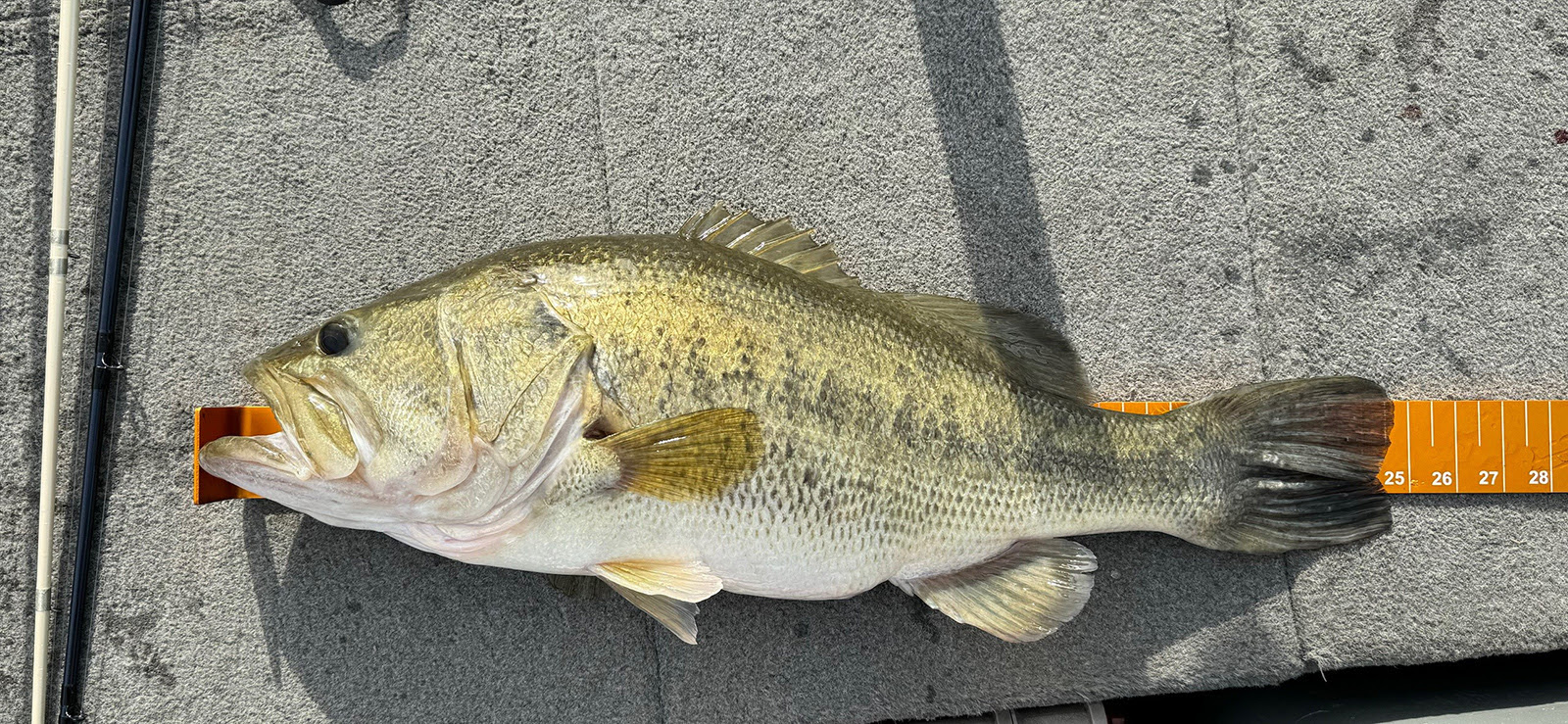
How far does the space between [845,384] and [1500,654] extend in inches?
68.7

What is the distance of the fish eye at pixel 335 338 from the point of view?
154 cm

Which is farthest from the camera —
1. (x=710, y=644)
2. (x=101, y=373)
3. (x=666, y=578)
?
(x=710, y=644)

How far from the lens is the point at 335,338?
154cm

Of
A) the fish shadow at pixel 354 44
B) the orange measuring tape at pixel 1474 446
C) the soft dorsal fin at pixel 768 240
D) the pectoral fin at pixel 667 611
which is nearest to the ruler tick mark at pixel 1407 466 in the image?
the orange measuring tape at pixel 1474 446

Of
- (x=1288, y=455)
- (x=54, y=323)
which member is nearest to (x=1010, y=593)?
(x=1288, y=455)

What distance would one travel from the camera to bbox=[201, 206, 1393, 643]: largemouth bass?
1523 millimetres

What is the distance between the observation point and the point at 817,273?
1812 millimetres

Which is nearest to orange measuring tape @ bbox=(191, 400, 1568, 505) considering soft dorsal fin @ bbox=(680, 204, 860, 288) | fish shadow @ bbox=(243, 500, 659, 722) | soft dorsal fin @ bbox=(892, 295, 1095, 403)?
soft dorsal fin @ bbox=(892, 295, 1095, 403)

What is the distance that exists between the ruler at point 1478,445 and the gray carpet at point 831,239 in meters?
0.07

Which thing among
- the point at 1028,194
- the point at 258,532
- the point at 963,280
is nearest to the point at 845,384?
the point at 963,280

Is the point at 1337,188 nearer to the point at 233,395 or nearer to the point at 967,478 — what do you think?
the point at 967,478

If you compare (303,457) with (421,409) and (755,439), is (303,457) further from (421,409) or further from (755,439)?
(755,439)

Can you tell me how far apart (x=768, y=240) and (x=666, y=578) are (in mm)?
692

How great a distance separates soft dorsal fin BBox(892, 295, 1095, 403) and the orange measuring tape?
1.23 feet
